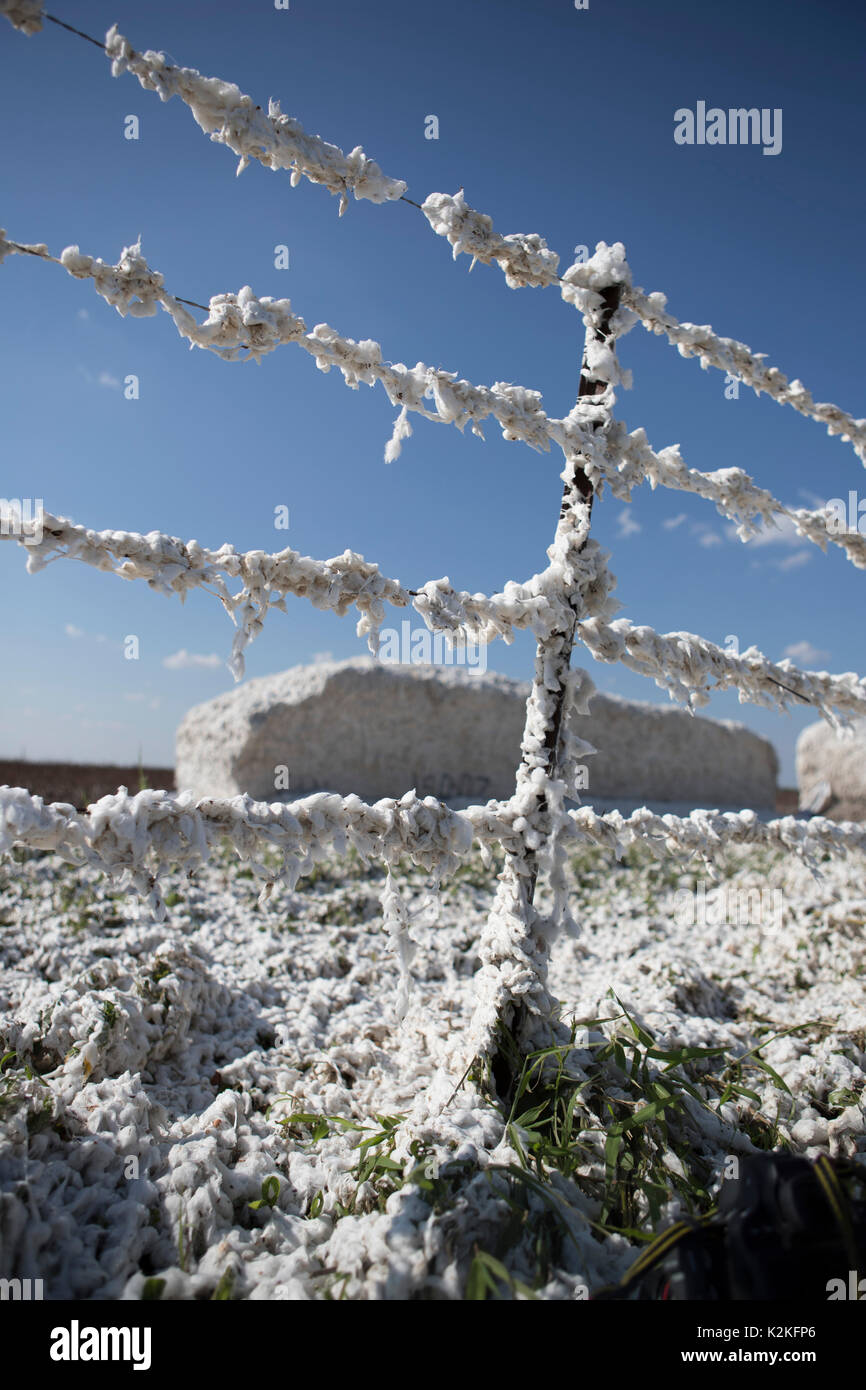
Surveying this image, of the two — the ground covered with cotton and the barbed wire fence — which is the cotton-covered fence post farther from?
the ground covered with cotton

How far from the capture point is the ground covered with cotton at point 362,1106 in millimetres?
1435

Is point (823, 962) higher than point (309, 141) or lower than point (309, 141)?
lower

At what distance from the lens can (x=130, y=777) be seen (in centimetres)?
952

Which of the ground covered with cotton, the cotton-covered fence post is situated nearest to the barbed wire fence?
the cotton-covered fence post

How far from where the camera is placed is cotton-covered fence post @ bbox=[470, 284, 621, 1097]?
2.04 m

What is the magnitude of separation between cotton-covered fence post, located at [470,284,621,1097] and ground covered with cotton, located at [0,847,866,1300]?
164 millimetres

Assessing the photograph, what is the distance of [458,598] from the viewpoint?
1983 mm

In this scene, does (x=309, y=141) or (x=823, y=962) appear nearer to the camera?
(x=309, y=141)

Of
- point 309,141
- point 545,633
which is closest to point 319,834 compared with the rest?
point 545,633

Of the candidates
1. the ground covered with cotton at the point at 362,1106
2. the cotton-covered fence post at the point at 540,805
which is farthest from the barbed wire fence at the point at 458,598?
the ground covered with cotton at the point at 362,1106

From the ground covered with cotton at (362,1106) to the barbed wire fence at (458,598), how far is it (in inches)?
12.1

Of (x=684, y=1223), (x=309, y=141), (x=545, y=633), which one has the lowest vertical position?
(x=684, y=1223)

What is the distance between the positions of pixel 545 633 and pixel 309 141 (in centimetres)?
146
